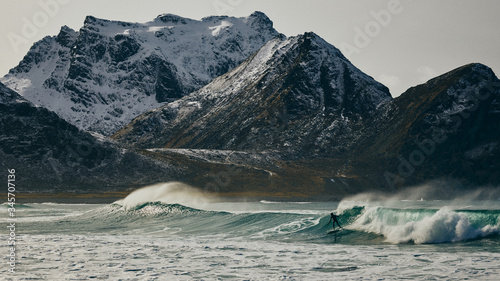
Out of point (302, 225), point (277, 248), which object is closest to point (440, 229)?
point (277, 248)

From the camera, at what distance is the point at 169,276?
36.2 meters

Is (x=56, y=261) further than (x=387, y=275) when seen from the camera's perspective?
Yes

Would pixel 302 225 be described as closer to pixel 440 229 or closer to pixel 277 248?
pixel 277 248

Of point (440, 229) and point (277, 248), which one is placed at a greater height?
point (440, 229)

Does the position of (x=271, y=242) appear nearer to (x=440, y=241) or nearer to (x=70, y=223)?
(x=440, y=241)

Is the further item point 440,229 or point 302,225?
point 302,225

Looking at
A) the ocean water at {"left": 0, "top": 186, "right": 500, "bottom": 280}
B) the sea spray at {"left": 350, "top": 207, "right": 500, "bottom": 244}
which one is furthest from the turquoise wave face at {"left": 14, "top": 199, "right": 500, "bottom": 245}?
the ocean water at {"left": 0, "top": 186, "right": 500, "bottom": 280}

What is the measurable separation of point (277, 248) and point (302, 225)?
15.5 meters

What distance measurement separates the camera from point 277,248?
158 ft

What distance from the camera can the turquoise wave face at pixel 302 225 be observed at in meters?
48.1

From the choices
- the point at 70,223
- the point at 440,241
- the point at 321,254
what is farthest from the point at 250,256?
the point at 70,223

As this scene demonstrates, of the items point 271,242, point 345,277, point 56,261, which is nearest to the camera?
point 345,277

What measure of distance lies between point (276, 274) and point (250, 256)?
25.1 ft

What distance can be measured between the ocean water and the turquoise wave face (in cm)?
11
